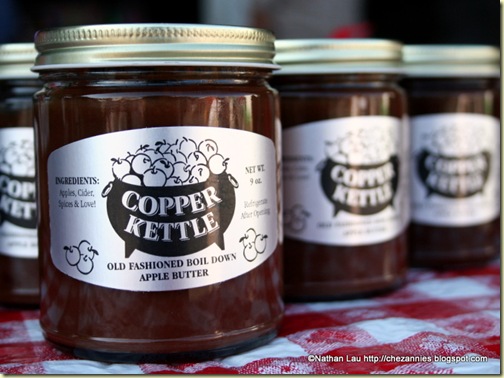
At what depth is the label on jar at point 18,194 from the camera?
1.09m

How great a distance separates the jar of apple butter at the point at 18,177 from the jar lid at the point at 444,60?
56 centimetres

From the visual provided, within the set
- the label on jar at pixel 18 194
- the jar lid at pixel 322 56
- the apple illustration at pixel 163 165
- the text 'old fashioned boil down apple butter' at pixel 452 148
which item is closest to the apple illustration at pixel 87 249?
the apple illustration at pixel 163 165

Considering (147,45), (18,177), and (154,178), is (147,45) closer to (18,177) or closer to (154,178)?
(154,178)

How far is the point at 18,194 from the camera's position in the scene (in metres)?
1.10

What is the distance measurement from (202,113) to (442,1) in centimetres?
128

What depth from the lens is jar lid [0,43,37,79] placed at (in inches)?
42.1

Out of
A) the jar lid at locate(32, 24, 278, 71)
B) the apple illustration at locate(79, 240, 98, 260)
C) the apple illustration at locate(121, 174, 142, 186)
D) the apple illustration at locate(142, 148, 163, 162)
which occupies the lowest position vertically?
the apple illustration at locate(79, 240, 98, 260)

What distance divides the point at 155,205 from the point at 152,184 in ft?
0.07

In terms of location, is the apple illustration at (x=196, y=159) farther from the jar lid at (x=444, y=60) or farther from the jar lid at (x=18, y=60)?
the jar lid at (x=444, y=60)

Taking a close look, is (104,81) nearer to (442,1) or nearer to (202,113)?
(202,113)

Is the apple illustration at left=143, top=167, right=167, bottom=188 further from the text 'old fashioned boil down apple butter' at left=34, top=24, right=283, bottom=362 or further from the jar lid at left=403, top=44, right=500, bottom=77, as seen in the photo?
the jar lid at left=403, top=44, right=500, bottom=77

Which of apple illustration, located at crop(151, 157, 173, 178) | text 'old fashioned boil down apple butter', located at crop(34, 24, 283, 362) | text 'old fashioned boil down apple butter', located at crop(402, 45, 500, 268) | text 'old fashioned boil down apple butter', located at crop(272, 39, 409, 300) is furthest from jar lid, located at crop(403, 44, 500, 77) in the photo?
apple illustration, located at crop(151, 157, 173, 178)

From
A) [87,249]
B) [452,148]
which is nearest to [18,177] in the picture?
[87,249]

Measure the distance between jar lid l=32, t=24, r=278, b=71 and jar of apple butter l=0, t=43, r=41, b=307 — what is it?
0.17 meters
